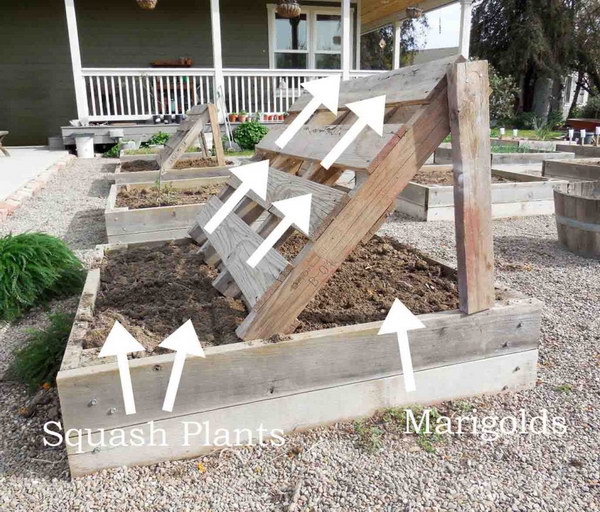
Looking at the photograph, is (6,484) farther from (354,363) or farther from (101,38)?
(101,38)

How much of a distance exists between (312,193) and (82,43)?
1318 centimetres

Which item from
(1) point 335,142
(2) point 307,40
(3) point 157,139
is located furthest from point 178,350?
(2) point 307,40

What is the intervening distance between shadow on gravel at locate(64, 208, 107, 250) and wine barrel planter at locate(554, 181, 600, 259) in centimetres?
431

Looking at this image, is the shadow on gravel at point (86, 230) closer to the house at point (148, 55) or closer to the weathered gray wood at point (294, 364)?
the weathered gray wood at point (294, 364)

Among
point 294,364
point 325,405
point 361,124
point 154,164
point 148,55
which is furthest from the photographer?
Result: point 148,55

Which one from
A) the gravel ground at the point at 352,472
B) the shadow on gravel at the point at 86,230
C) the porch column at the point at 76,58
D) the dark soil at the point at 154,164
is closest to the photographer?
the gravel ground at the point at 352,472

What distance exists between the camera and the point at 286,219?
2.36 meters

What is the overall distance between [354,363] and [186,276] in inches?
52.0

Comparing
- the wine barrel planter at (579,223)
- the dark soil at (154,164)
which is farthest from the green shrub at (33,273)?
the dark soil at (154,164)

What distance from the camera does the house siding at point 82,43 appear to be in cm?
1284

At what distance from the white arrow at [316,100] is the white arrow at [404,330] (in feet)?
4.35

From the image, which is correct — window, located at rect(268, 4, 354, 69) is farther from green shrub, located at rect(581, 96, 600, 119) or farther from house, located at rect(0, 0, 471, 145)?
green shrub, located at rect(581, 96, 600, 119)

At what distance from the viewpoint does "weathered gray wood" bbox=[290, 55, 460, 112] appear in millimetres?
2087

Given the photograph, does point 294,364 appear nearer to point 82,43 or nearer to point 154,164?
point 154,164
